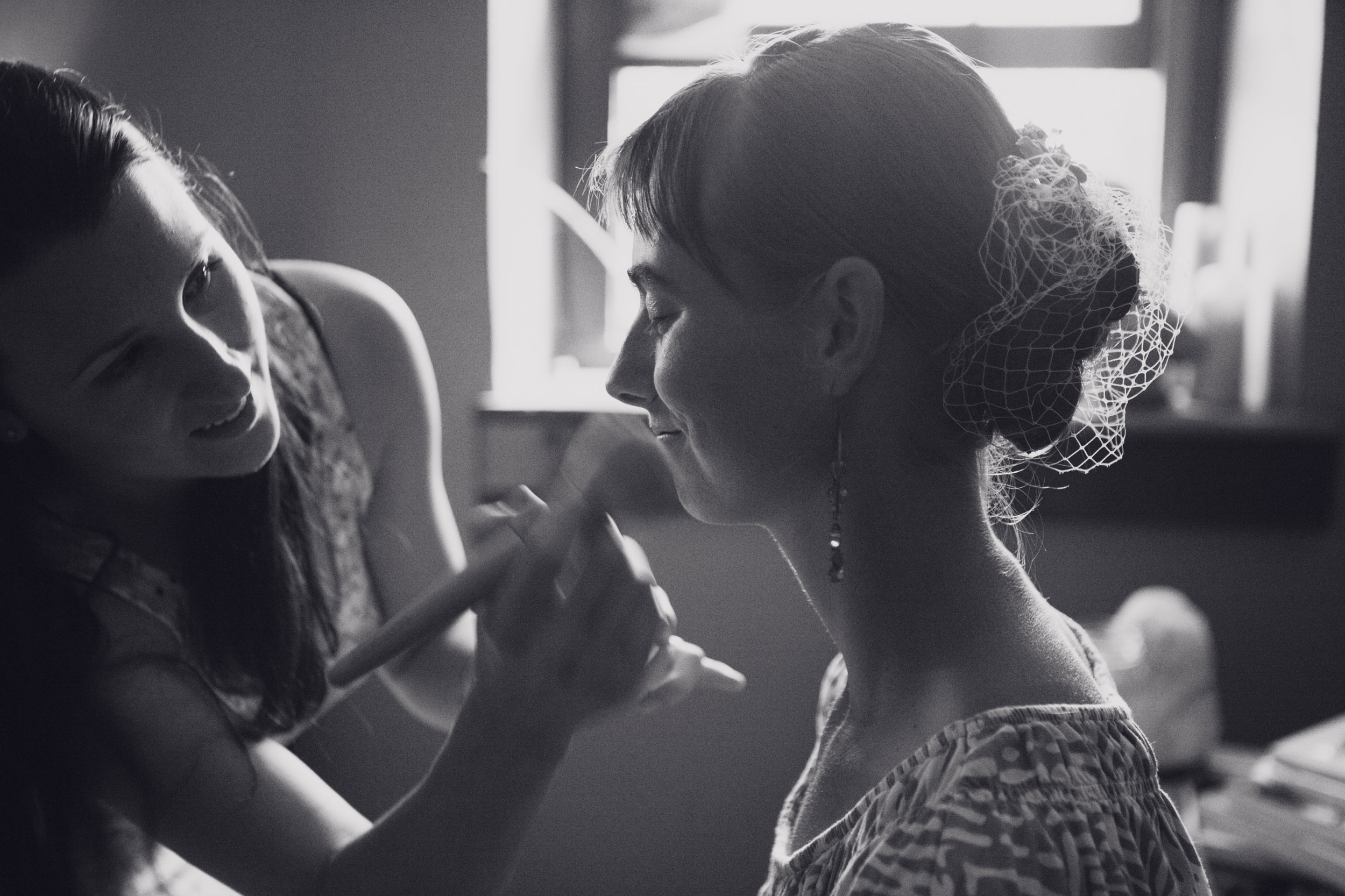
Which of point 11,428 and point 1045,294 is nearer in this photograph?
point 1045,294

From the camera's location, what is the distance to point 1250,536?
1.71m

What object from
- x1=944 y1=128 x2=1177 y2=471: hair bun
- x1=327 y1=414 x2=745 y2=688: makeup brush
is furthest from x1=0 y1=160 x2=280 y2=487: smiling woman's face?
x1=944 y1=128 x2=1177 y2=471: hair bun

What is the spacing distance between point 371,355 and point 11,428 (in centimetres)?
36

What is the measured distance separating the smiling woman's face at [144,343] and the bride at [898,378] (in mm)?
278

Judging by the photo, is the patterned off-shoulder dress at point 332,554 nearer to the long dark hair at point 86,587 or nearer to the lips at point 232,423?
the long dark hair at point 86,587

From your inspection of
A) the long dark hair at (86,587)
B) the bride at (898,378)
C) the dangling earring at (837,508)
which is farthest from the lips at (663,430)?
the long dark hair at (86,587)

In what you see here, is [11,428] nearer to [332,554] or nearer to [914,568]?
[332,554]

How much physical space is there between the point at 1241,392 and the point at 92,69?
1723 millimetres

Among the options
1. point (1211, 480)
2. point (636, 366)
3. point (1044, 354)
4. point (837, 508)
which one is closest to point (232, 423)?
point (636, 366)

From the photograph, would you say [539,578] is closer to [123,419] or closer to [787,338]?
[787,338]

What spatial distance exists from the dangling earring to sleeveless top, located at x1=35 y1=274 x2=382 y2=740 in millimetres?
419

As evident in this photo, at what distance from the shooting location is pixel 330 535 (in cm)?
112

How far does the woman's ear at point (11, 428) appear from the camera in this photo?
0.82 metres

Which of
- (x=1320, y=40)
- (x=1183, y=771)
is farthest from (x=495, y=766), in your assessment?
(x=1320, y=40)
